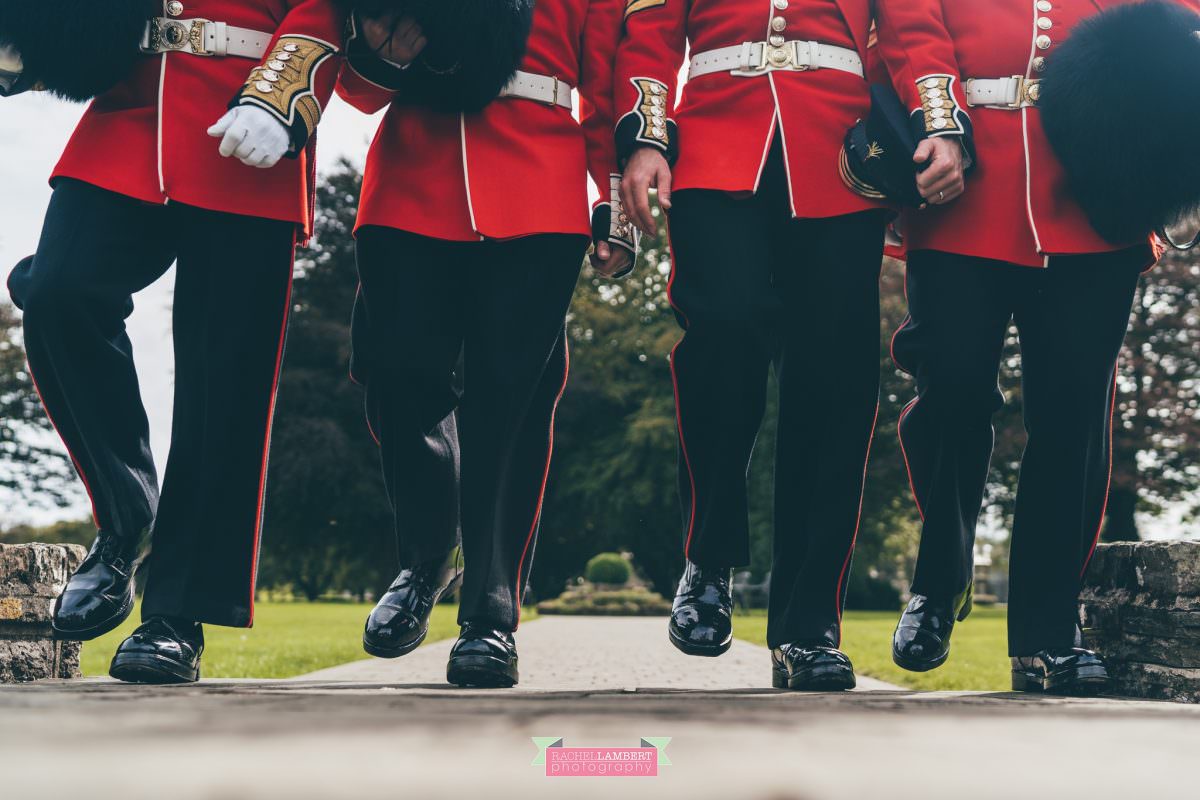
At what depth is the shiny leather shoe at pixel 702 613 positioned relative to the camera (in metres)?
3.05

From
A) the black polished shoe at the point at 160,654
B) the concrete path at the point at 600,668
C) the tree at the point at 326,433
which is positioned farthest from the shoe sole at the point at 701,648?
the tree at the point at 326,433

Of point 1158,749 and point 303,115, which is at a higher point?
point 303,115

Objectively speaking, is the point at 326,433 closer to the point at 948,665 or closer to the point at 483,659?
the point at 948,665

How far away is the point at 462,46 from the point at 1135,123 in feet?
6.40

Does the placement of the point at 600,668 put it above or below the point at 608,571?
above

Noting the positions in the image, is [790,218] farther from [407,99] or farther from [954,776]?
[954,776]

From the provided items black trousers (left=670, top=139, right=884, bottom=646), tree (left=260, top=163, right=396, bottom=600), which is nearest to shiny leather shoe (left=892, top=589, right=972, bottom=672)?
black trousers (left=670, top=139, right=884, bottom=646)

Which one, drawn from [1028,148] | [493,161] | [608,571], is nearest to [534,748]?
[493,161]

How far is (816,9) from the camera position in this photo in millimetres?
3277

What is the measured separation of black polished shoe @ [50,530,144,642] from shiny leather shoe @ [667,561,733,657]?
1.44m

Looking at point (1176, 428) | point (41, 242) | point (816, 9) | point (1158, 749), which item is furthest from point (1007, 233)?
point (1176, 428)

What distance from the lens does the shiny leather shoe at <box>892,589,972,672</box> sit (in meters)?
3.13

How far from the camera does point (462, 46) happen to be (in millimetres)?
2941

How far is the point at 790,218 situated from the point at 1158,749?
1988mm
